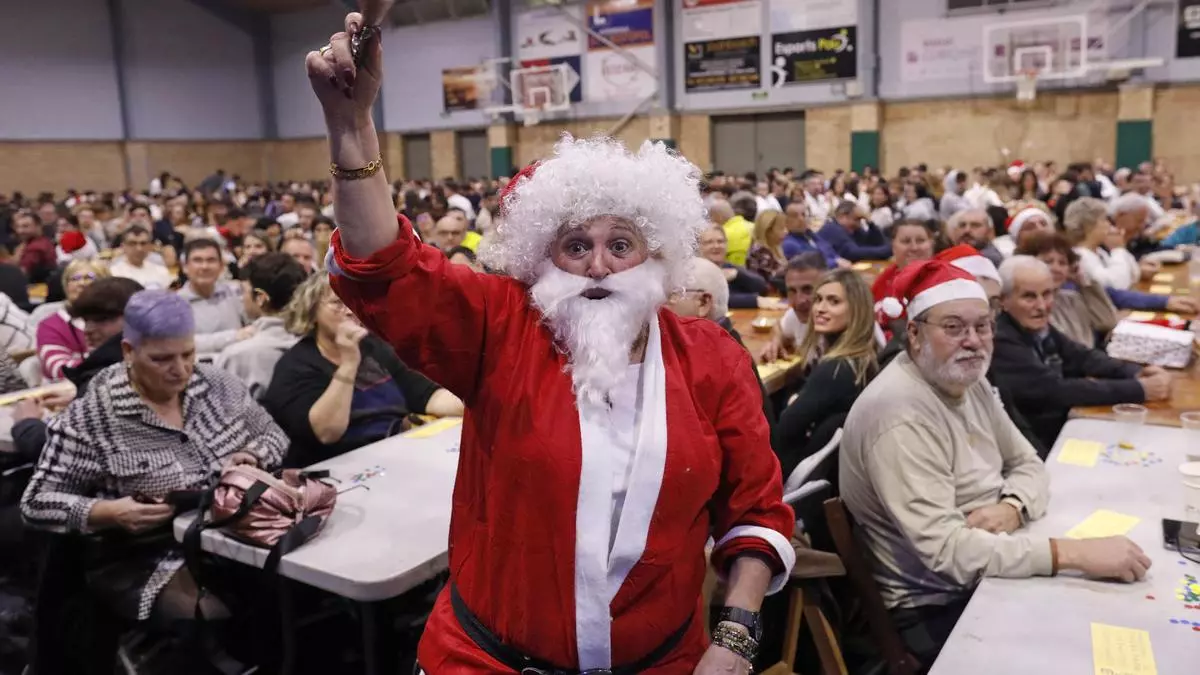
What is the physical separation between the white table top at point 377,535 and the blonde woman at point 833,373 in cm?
124

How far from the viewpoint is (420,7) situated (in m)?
21.5

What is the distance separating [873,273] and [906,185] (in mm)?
5508

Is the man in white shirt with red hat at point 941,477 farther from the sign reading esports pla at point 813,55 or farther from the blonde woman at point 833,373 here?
the sign reading esports pla at point 813,55

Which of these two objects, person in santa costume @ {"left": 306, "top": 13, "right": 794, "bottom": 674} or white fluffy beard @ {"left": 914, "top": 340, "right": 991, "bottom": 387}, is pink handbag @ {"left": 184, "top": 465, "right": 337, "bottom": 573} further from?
white fluffy beard @ {"left": 914, "top": 340, "right": 991, "bottom": 387}

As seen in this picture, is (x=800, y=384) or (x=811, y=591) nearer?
(x=811, y=591)

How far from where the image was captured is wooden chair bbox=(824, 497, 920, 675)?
2.46 m

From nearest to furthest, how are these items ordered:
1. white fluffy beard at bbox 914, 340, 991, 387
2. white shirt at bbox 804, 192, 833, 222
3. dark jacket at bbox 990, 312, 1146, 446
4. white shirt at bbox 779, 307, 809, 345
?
1. white fluffy beard at bbox 914, 340, 991, 387
2. dark jacket at bbox 990, 312, 1146, 446
3. white shirt at bbox 779, 307, 809, 345
4. white shirt at bbox 804, 192, 833, 222

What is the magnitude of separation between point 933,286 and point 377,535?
1719mm

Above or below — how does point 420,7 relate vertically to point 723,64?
above

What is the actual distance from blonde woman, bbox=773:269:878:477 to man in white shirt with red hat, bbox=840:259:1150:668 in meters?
0.62

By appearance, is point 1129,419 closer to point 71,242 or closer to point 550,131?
point 71,242

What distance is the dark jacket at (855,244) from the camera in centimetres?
902

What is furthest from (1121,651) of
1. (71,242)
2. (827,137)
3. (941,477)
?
(827,137)

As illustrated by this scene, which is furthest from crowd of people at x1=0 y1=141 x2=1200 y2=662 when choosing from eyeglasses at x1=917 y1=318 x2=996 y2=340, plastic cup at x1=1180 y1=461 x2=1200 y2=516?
plastic cup at x1=1180 y1=461 x2=1200 y2=516
